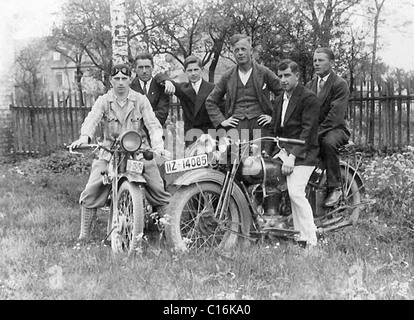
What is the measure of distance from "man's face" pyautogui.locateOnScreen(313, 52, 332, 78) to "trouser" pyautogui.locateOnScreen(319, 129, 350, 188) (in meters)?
0.60

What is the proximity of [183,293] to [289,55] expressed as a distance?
803cm

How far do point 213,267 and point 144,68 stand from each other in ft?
8.41

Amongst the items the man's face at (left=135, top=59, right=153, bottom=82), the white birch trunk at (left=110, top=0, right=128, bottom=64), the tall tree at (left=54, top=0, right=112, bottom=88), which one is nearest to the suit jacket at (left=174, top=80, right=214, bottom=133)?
the man's face at (left=135, top=59, right=153, bottom=82)

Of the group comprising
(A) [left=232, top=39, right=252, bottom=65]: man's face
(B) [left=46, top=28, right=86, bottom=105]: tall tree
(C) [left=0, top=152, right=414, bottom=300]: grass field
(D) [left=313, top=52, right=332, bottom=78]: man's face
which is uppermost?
(B) [left=46, top=28, right=86, bottom=105]: tall tree

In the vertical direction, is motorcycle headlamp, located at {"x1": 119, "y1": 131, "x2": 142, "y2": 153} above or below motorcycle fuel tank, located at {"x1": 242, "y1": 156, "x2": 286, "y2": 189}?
above

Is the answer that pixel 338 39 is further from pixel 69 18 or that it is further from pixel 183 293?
pixel 183 293

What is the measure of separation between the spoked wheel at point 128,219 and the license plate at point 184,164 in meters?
0.31

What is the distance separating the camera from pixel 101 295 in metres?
3.33

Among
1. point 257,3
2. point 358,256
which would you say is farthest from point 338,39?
point 358,256

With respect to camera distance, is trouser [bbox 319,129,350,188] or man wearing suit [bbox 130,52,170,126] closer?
trouser [bbox 319,129,350,188]

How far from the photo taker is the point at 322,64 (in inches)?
195

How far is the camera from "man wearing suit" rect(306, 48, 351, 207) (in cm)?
487

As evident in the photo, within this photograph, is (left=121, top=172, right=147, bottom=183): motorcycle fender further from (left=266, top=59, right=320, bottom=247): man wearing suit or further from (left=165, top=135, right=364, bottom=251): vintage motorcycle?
(left=266, top=59, right=320, bottom=247): man wearing suit

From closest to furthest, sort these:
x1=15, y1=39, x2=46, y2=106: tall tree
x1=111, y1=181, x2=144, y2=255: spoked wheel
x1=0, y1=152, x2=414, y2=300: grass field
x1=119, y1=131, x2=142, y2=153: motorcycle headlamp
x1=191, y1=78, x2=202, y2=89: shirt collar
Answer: x1=0, y1=152, x2=414, y2=300: grass field → x1=111, y1=181, x2=144, y2=255: spoked wheel → x1=119, y1=131, x2=142, y2=153: motorcycle headlamp → x1=191, y1=78, x2=202, y2=89: shirt collar → x1=15, y1=39, x2=46, y2=106: tall tree
